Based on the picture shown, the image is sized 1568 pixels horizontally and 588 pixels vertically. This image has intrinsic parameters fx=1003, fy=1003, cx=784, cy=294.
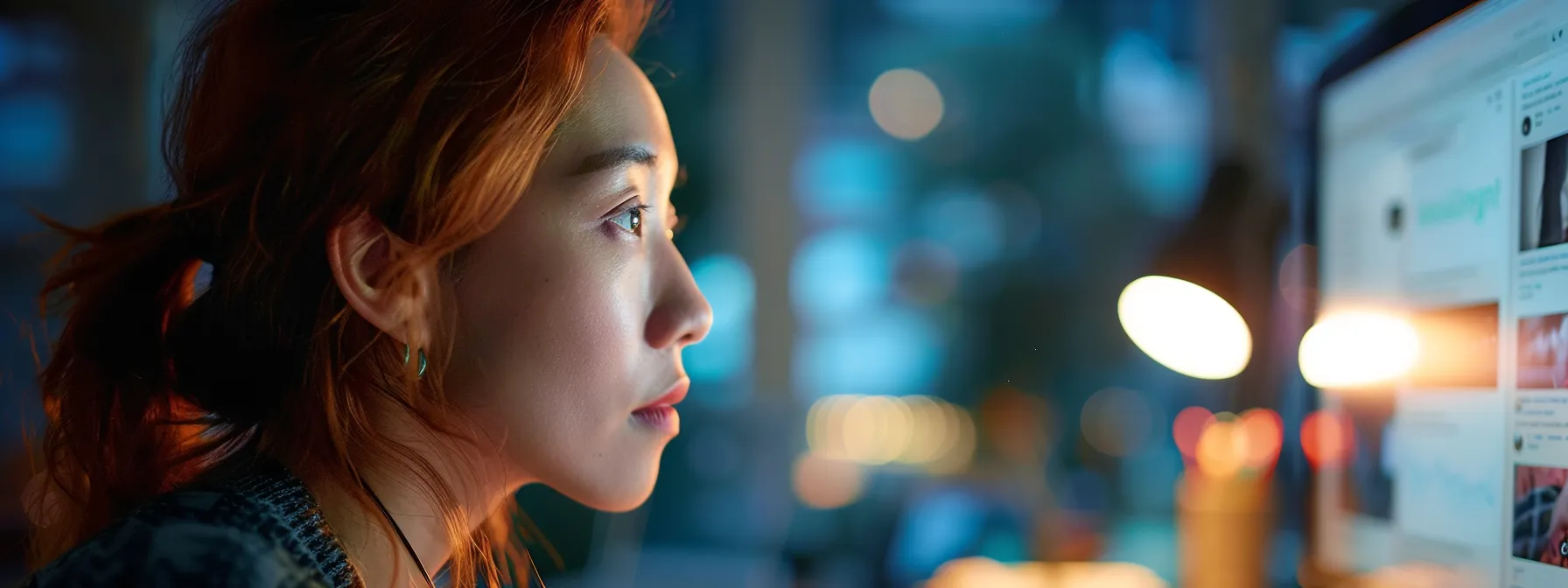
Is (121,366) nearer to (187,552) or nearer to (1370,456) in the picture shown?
(187,552)

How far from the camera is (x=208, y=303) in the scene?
722mm

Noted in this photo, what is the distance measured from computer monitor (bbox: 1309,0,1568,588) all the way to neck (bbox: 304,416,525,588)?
27.2 inches

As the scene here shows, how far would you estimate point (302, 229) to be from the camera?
2.26 feet

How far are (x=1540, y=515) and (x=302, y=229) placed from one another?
0.81 m

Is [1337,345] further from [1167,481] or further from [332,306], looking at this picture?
[1167,481]

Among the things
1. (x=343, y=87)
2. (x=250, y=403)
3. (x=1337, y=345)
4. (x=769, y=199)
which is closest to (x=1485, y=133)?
(x=1337, y=345)

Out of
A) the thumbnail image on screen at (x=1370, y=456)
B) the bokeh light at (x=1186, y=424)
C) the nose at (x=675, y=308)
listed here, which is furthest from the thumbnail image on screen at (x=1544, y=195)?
the bokeh light at (x=1186, y=424)

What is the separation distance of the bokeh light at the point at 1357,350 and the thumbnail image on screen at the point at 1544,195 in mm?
170

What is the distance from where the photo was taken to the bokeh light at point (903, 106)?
12.2 ft

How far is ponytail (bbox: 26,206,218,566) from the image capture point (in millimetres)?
761

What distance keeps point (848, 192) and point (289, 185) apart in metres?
3.10

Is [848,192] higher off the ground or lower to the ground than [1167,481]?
higher

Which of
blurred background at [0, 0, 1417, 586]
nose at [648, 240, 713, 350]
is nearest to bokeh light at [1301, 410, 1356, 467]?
nose at [648, 240, 713, 350]

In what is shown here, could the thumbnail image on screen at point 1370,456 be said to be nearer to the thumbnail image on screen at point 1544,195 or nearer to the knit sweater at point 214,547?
the thumbnail image on screen at point 1544,195
